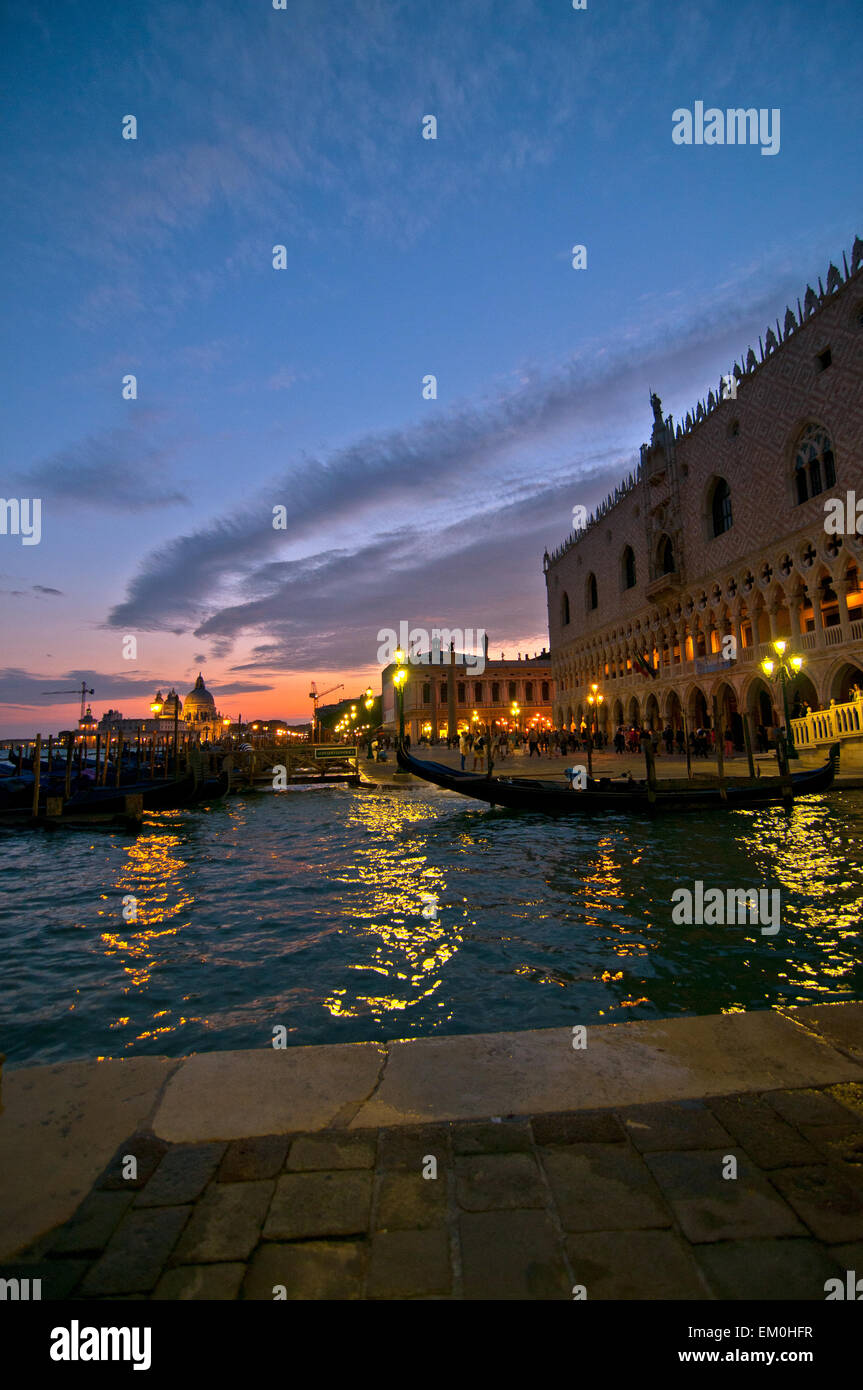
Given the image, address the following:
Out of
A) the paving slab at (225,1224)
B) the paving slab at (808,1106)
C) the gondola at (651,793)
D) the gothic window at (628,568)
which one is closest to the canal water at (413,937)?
the gondola at (651,793)

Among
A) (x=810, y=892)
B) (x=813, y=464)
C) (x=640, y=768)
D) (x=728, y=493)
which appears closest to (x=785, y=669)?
(x=640, y=768)

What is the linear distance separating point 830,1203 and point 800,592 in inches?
1103

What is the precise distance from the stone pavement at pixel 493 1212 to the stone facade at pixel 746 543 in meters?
24.3

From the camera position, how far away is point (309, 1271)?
1.72m

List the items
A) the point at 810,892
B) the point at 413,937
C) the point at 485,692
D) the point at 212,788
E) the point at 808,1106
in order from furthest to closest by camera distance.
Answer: the point at 485,692, the point at 212,788, the point at 810,892, the point at 413,937, the point at 808,1106

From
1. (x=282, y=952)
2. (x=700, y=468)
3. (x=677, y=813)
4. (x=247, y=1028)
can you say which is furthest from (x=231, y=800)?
(x=700, y=468)

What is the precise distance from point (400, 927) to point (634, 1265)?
18.9 feet

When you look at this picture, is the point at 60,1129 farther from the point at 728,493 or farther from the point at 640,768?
the point at 728,493

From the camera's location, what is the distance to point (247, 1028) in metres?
4.66

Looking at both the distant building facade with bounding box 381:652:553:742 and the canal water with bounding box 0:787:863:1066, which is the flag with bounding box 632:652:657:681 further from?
the distant building facade with bounding box 381:652:553:742

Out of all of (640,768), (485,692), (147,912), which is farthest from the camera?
(485,692)

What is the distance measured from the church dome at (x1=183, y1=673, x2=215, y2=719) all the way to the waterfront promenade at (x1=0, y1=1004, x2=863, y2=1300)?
127 metres
